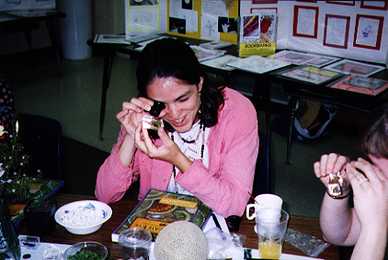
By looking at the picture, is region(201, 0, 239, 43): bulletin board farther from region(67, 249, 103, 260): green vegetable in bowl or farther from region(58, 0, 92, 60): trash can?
region(58, 0, 92, 60): trash can

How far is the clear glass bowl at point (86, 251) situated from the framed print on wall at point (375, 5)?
234 centimetres

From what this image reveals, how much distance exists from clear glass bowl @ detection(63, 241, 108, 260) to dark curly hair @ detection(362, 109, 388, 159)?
0.69 meters

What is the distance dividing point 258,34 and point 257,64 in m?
0.28

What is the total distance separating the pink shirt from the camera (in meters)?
1.39

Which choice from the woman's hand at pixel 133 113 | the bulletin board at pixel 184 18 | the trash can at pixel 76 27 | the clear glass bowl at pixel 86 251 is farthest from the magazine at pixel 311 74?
the trash can at pixel 76 27

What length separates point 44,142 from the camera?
68.9 inches

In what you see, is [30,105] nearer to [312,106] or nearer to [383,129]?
[312,106]

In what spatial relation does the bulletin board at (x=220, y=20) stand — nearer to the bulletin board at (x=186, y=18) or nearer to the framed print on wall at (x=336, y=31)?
the bulletin board at (x=186, y=18)

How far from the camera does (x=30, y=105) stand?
4379 mm

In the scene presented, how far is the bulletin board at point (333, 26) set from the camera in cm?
287

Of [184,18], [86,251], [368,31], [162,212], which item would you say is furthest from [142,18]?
[86,251]

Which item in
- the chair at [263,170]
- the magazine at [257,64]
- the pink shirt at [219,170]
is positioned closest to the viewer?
the pink shirt at [219,170]

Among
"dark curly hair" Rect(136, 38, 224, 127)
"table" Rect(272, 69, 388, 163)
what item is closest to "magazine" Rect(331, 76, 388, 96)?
"table" Rect(272, 69, 388, 163)

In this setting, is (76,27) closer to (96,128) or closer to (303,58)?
(96,128)
